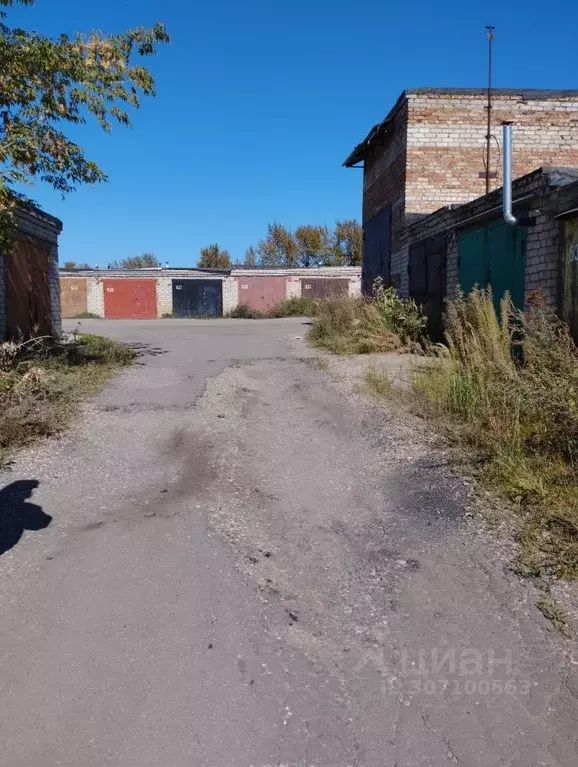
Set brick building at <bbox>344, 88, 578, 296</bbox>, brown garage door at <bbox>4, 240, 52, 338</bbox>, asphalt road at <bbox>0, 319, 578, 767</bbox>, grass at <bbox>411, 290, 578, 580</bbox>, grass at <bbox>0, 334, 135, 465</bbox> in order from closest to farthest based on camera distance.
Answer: asphalt road at <bbox>0, 319, 578, 767</bbox> → grass at <bbox>411, 290, 578, 580</bbox> → grass at <bbox>0, 334, 135, 465</bbox> → brown garage door at <bbox>4, 240, 52, 338</bbox> → brick building at <bbox>344, 88, 578, 296</bbox>

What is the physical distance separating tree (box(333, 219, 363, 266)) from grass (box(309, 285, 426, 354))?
3939 centimetres

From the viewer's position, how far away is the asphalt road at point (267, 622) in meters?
2.21

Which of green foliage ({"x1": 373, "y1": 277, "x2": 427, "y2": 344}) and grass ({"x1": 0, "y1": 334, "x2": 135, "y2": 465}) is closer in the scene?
grass ({"x1": 0, "y1": 334, "x2": 135, "y2": 465})

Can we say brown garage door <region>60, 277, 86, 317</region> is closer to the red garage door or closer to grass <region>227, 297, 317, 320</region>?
the red garage door

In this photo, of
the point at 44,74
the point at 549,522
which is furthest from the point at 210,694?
the point at 44,74

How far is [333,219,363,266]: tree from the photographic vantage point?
52.7 m

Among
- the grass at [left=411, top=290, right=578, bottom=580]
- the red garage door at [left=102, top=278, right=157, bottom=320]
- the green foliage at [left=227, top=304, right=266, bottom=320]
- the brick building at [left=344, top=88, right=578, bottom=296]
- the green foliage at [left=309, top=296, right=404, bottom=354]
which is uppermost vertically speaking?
the brick building at [left=344, top=88, right=578, bottom=296]

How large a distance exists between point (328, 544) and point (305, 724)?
1.56m

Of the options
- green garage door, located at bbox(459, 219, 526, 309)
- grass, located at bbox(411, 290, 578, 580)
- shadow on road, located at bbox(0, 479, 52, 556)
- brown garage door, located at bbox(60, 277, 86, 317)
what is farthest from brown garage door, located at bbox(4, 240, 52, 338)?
brown garage door, located at bbox(60, 277, 86, 317)

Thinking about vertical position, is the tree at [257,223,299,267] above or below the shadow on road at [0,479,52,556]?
above

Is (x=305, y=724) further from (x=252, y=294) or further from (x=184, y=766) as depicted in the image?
(x=252, y=294)

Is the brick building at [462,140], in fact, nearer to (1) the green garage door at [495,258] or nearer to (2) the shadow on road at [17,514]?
(1) the green garage door at [495,258]

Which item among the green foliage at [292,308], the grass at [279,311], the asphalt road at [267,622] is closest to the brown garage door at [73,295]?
the grass at [279,311]

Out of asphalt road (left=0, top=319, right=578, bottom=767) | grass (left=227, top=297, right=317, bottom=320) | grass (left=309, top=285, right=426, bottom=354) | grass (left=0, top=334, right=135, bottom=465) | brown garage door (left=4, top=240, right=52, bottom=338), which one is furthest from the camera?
grass (left=227, top=297, right=317, bottom=320)
